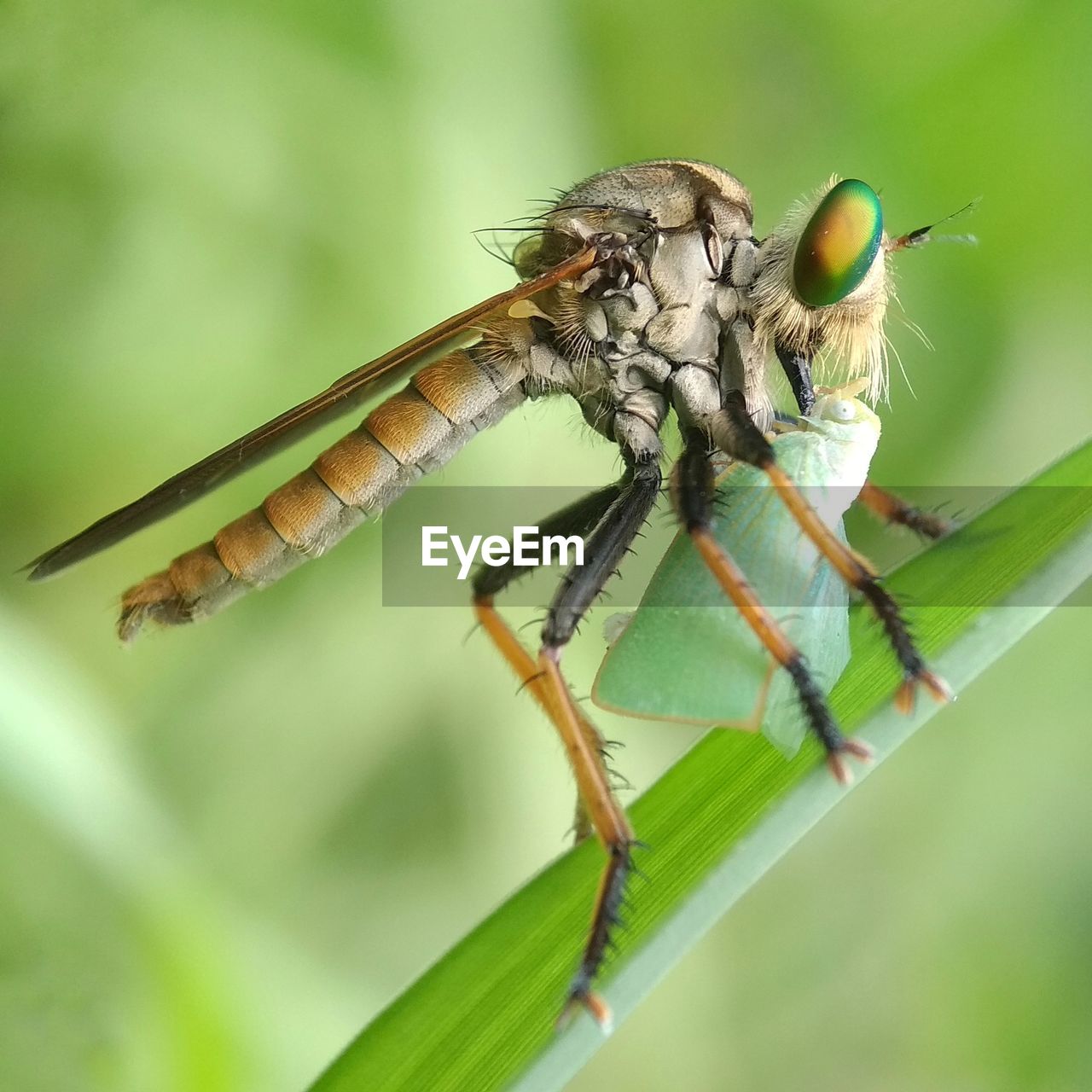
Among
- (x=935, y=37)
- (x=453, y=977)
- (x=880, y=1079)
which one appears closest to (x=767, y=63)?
(x=935, y=37)

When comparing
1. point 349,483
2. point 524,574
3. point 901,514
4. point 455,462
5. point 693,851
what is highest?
point 349,483

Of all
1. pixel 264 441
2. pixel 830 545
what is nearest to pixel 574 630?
pixel 830 545

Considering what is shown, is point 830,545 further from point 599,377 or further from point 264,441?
point 264,441

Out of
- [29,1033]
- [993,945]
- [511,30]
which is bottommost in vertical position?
[993,945]

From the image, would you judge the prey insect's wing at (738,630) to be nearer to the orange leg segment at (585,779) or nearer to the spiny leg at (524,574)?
the orange leg segment at (585,779)

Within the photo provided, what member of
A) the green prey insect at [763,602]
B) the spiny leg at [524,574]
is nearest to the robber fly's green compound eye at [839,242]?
the green prey insect at [763,602]

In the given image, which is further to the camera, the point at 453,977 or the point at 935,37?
the point at 935,37

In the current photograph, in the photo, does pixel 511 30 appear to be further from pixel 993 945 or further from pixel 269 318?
pixel 993 945
